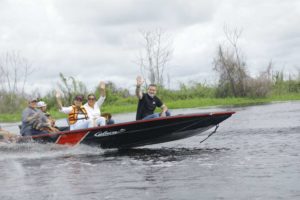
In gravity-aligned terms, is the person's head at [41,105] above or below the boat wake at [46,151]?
above

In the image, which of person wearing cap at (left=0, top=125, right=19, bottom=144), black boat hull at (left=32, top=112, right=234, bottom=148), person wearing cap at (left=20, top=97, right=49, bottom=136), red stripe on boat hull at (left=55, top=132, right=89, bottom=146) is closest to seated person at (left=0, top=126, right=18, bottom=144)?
person wearing cap at (left=0, top=125, right=19, bottom=144)

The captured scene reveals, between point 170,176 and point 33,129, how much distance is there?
4.94m

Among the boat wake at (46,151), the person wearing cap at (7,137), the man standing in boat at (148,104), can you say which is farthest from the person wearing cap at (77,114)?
the person wearing cap at (7,137)

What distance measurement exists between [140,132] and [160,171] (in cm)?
277

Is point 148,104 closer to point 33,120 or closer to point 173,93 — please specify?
point 33,120

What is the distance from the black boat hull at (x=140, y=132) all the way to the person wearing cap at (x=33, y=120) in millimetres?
375

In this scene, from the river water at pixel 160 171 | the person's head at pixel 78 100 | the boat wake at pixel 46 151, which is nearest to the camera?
the river water at pixel 160 171

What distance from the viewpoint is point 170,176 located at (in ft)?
26.2

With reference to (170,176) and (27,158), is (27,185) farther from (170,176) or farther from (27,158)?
(27,158)

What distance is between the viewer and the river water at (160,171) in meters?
6.89

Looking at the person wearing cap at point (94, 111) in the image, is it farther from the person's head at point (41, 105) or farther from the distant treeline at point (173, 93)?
the distant treeline at point (173, 93)

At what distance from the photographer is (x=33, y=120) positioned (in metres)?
11.7

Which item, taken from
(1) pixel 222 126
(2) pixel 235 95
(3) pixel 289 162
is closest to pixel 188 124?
(3) pixel 289 162

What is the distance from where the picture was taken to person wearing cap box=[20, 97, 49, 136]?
38.3 feet
